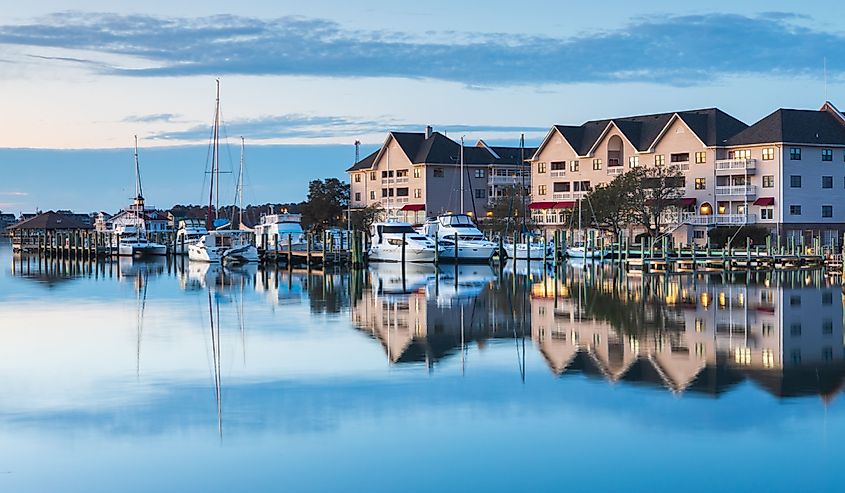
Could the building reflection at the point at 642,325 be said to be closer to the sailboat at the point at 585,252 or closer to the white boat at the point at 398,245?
the white boat at the point at 398,245

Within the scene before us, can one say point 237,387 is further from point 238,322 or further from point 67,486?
point 238,322

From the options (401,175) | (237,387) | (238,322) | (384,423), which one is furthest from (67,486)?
(401,175)

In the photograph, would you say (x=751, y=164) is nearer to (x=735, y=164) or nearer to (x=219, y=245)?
(x=735, y=164)

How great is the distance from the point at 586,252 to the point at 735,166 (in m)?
15.2

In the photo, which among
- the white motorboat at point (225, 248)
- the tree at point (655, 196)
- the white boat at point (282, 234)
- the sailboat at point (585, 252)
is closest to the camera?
the sailboat at point (585, 252)

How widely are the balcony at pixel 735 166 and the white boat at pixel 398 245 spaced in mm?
22882

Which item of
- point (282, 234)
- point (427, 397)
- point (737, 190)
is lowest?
point (427, 397)

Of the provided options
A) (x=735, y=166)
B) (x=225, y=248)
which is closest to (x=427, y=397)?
(x=225, y=248)

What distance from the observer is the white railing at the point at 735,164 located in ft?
262

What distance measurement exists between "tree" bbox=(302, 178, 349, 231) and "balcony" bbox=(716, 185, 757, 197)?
35.8 metres

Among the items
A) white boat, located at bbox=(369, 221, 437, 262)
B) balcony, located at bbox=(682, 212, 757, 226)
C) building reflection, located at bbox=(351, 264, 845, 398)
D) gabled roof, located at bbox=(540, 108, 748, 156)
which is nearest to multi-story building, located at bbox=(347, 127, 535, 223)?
gabled roof, located at bbox=(540, 108, 748, 156)

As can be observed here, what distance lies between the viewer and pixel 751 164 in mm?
79812

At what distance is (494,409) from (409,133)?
86.7 meters

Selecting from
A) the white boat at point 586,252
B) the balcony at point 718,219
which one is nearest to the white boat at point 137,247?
the white boat at point 586,252
